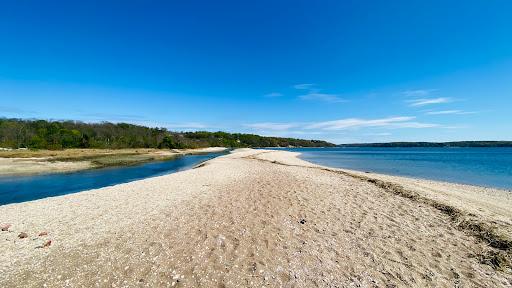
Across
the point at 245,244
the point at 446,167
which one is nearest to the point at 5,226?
the point at 245,244

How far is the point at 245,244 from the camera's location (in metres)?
7.60

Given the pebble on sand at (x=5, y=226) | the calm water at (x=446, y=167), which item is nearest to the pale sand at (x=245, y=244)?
the pebble on sand at (x=5, y=226)

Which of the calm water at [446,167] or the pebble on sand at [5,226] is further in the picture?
the calm water at [446,167]

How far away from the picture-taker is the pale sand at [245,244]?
5.88m

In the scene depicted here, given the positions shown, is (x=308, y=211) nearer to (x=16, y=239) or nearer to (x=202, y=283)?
(x=202, y=283)

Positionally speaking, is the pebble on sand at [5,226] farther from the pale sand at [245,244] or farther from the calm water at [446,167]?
the calm water at [446,167]

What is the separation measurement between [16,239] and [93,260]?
12.7 ft

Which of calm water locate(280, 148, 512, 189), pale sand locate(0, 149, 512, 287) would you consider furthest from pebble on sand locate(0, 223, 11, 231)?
calm water locate(280, 148, 512, 189)

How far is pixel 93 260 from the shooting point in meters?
6.72

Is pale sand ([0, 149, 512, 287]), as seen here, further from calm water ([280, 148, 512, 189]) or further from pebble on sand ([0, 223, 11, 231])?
calm water ([280, 148, 512, 189])

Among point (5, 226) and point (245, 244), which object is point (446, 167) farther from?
point (5, 226)

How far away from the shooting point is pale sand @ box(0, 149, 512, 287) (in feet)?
19.3

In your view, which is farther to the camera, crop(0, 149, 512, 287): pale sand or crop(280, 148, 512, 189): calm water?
crop(280, 148, 512, 189): calm water

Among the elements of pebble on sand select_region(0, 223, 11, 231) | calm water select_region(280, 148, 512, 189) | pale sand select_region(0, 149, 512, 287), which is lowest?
calm water select_region(280, 148, 512, 189)
